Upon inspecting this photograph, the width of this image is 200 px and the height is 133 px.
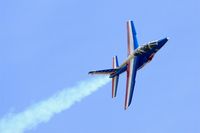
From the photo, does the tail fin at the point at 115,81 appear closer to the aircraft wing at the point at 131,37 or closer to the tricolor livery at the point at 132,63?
the tricolor livery at the point at 132,63

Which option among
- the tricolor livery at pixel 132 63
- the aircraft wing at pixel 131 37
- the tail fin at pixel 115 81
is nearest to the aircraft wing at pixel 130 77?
the tricolor livery at pixel 132 63

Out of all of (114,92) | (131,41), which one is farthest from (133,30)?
(114,92)

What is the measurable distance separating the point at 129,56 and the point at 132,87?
694 cm

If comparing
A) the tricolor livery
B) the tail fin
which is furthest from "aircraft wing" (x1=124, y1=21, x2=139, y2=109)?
the tail fin

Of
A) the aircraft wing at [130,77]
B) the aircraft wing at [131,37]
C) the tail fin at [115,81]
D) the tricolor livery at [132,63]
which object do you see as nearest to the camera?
the tricolor livery at [132,63]

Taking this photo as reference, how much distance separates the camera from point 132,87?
566ft

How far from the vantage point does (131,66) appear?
6865 inches

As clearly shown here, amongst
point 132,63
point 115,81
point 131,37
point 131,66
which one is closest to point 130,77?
point 131,66

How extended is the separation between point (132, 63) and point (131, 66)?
24.4 inches

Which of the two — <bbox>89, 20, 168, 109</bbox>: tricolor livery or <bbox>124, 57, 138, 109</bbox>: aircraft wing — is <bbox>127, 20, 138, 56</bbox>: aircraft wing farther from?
<bbox>124, 57, 138, 109</bbox>: aircraft wing

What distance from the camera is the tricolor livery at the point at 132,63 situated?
172 meters

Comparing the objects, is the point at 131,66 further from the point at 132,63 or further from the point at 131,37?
the point at 131,37

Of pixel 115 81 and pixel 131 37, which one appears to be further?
pixel 131 37

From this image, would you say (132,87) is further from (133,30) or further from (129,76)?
(133,30)
